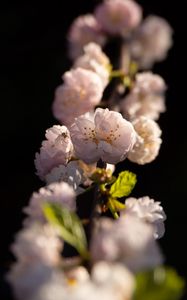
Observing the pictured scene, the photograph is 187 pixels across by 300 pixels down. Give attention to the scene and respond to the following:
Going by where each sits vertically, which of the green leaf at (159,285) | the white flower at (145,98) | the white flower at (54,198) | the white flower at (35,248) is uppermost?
the white flower at (145,98)

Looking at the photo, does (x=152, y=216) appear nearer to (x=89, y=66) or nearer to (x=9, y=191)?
(x=89, y=66)

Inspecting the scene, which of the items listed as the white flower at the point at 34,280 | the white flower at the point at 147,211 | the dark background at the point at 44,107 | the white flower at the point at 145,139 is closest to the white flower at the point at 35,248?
the white flower at the point at 34,280

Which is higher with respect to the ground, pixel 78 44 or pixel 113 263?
pixel 78 44

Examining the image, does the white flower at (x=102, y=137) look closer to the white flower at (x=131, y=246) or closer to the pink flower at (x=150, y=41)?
the white flower at (x=131, y=246)

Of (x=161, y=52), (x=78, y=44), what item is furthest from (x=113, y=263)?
(x=161, y=52)

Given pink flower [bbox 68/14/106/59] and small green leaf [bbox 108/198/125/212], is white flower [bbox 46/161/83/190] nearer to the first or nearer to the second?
small green leaf [bbox 108/198/125/212]

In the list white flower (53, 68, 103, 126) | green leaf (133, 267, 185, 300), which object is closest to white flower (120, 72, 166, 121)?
white flower (53, 68, 103, 126)
